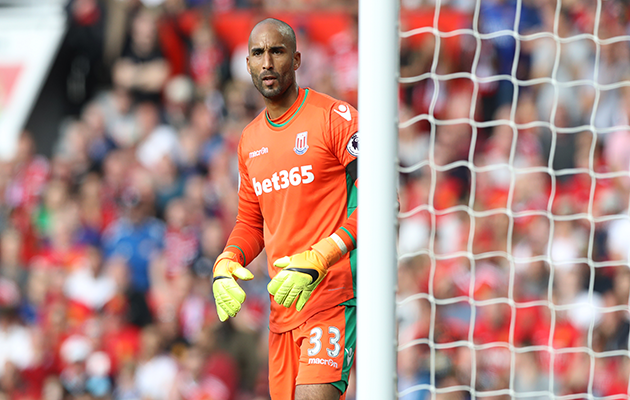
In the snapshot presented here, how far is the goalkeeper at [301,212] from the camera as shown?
120 inches

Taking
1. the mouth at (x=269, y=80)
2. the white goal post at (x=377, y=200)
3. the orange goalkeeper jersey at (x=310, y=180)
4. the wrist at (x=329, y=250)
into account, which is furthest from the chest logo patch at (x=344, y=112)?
the wrist at (x=329, y=250)

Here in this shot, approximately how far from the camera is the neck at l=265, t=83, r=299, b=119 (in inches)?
126

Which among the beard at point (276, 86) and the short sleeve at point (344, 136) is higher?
the beard at point (276, 86)

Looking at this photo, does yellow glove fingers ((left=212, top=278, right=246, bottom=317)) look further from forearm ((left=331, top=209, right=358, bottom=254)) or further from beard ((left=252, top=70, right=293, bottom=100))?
beard ((left=252, top=70, right=293, bottom=100))

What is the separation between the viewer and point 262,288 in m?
7.06

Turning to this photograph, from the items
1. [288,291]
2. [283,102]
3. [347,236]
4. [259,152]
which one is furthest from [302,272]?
[283,102]

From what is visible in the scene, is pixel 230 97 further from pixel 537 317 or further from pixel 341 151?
pixel 341 151

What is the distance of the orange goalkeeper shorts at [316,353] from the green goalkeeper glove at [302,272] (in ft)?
0.79

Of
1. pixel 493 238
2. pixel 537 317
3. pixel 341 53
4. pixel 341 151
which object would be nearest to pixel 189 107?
pixel 341 53

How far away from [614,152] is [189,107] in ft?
15.2

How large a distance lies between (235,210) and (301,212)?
4469 mm

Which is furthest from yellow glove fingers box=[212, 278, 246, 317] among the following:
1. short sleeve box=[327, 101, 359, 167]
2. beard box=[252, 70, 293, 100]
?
beard box=[252, 70, 293, 100]

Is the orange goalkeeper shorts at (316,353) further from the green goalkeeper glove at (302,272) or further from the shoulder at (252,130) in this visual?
the shoulder at (252,130)

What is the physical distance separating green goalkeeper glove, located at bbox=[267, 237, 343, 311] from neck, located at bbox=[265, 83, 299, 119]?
666mm
